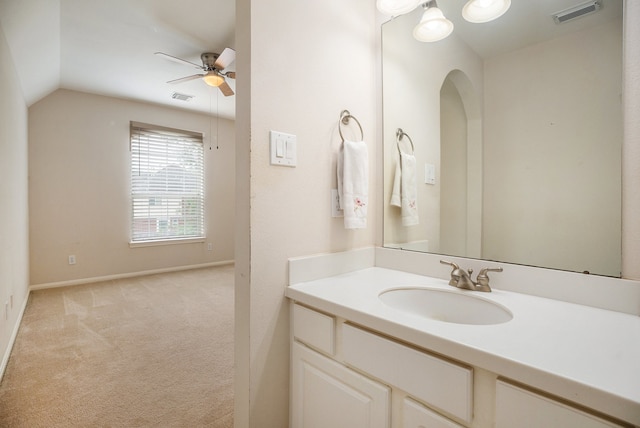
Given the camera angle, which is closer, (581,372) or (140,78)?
(581,372)

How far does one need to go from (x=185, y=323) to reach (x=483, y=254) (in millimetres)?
2522

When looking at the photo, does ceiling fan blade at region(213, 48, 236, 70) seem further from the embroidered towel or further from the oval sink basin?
the oval sink basin

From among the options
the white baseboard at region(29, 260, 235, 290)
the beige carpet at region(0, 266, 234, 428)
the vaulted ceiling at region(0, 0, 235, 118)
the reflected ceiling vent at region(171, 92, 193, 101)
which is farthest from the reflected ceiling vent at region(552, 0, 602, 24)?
the white baseboard at region(29, 260, 235, 290)

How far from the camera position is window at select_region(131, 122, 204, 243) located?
4.22 metres

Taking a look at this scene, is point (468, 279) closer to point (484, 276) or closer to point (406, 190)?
point (484, 276)

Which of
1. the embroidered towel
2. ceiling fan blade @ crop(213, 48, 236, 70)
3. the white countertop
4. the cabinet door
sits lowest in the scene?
the cabinet door

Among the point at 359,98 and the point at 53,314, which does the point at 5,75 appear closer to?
the point at 53,314

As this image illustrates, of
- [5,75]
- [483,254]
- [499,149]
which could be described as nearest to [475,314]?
[483,254]

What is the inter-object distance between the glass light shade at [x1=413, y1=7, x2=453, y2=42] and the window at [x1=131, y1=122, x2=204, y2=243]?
13.7 feet

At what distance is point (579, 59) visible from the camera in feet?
3.18

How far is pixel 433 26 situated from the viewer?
4.21 ft

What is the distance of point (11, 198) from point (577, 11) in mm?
3707

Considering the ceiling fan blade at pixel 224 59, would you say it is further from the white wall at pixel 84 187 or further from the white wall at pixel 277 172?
the white wall at pixel 84 187

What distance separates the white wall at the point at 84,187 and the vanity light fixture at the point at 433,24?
13.9 ft
